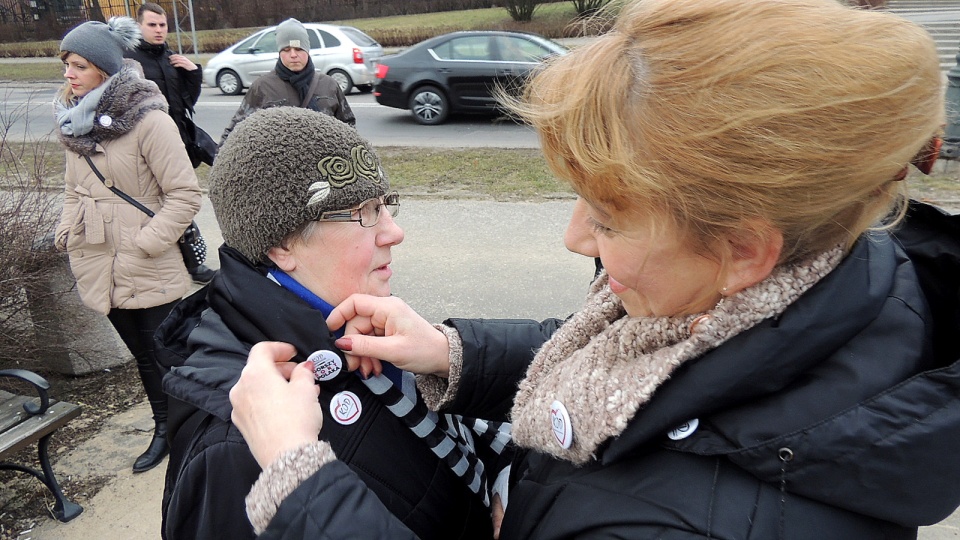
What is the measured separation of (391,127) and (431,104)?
80 centimetres

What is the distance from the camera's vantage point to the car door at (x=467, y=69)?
37.3 ft

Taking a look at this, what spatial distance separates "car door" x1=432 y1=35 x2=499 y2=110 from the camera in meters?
11.4

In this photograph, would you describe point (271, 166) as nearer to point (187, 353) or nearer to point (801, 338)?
point (187, 353)

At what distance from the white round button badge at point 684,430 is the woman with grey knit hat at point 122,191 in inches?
121

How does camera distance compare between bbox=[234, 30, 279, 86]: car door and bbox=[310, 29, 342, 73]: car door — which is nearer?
bbox=[310, 29, 342, 73]: car door

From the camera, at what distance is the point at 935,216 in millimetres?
1341

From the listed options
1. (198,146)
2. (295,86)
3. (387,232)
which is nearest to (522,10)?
(295,86)

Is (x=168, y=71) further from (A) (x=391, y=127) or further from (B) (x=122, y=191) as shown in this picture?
(A) (x=391, y=127)

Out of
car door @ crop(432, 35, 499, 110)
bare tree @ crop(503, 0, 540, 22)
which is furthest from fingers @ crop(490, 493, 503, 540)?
bare tree @ crop(503, 0, 540, 22)

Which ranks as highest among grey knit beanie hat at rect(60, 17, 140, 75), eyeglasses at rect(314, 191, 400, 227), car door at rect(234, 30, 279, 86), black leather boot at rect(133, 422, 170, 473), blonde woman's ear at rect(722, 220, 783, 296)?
grey knit beanie hat at rect(60, 17, 140, 75)

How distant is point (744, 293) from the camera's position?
1.09 meters

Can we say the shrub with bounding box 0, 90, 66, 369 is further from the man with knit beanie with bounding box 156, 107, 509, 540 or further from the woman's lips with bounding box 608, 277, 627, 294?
the woman's lips with bounding box 608, 277, 627, 294

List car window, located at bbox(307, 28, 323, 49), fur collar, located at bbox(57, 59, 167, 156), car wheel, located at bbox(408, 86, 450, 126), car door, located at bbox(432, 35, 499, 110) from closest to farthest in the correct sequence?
fur collar, located at bbox(57, 59, 167, 156), car door, located at bbox(432, 35, 499, 110), car wheel, located at bbox(408, 86, 450, 126), car window, located at bbox(307, 28, 323, 49)

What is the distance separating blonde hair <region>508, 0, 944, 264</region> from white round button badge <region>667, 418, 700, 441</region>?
265 millimetres
